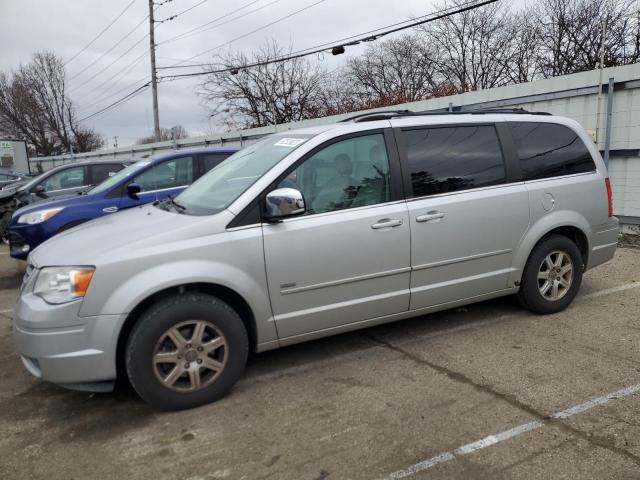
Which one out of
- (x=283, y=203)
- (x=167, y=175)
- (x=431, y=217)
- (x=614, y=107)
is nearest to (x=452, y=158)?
(x=431, y=217)

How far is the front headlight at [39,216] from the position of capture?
20.2 ft

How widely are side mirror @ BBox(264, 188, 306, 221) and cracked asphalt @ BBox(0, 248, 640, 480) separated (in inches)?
48.5

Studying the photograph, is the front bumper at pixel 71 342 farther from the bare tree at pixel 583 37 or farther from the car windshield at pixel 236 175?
the bare tree at pixel 583 37

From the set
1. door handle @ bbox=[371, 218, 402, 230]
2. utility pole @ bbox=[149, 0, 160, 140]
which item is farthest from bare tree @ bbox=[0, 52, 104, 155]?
door handle @ bbox=[371, 218, 402, 230]

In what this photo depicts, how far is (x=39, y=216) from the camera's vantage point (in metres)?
6.18

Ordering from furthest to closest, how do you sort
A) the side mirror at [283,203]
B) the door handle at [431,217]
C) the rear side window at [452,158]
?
the rear side window at [452,158], the door handle at [431,217], the side mirror at [283,203]

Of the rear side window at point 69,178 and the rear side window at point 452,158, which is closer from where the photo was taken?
the rear side window at point 452,158

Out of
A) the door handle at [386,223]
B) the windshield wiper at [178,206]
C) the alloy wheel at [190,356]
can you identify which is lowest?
the alloy wheel at [190,356]

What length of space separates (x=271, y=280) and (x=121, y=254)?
97 centimetres

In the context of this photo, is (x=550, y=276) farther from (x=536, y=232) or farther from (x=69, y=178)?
(x=69, y=178)

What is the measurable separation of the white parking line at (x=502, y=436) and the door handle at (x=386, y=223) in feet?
5.16

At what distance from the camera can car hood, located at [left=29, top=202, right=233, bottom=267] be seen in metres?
3.05

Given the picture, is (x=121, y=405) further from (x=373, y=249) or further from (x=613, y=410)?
(x=613, y=410)

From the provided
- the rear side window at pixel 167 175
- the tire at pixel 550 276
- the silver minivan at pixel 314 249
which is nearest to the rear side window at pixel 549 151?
the silver minivan at pixel 314 249
